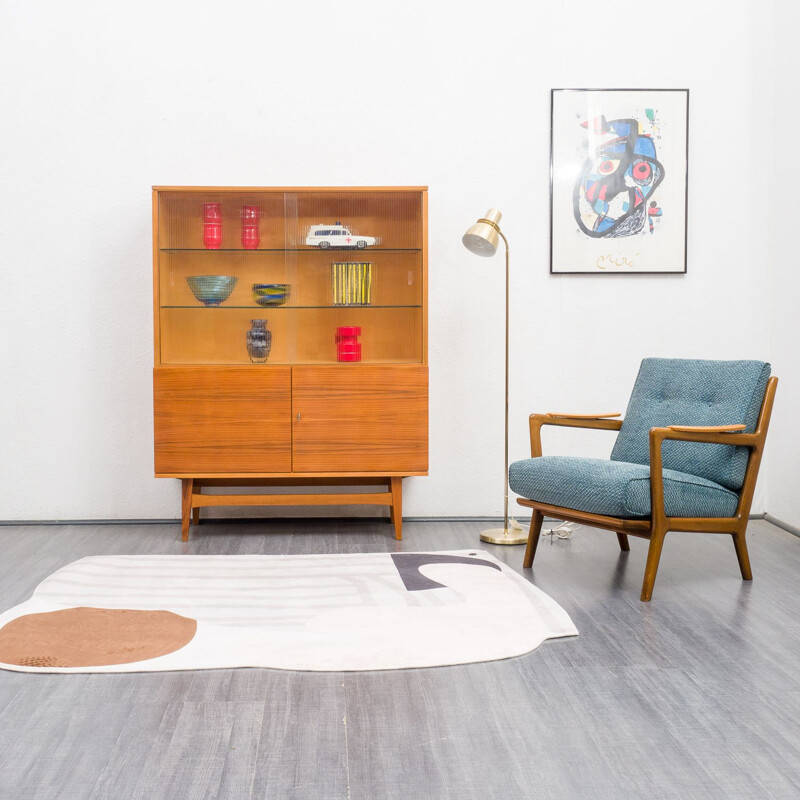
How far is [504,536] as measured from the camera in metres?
3.99

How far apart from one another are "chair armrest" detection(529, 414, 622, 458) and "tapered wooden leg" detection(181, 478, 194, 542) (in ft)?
5.34

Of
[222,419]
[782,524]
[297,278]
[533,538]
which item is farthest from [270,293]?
[782,524]

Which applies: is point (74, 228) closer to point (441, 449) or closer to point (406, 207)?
point (406, 207)

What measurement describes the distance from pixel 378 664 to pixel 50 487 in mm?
2728

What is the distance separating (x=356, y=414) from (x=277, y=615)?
4.73 ft

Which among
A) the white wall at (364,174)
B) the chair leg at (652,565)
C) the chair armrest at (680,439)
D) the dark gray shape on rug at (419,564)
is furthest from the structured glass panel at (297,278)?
the chair leg at (652,565)

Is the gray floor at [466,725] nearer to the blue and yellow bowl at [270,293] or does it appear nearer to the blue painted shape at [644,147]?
the blue and yellow bowl at [270,293]

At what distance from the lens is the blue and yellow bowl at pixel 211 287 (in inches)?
164

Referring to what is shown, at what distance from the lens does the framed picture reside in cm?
447

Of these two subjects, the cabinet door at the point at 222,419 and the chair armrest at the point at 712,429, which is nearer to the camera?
the chair armrest at the point at 712,429

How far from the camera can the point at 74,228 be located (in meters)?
4.37

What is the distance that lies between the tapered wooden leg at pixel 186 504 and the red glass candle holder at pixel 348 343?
3.04 feet

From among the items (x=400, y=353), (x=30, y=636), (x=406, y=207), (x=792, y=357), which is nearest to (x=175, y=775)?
(x=30, y=636)

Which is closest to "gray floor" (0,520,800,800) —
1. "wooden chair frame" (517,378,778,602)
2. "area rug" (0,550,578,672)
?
"area rug" (0,550,578,672)
